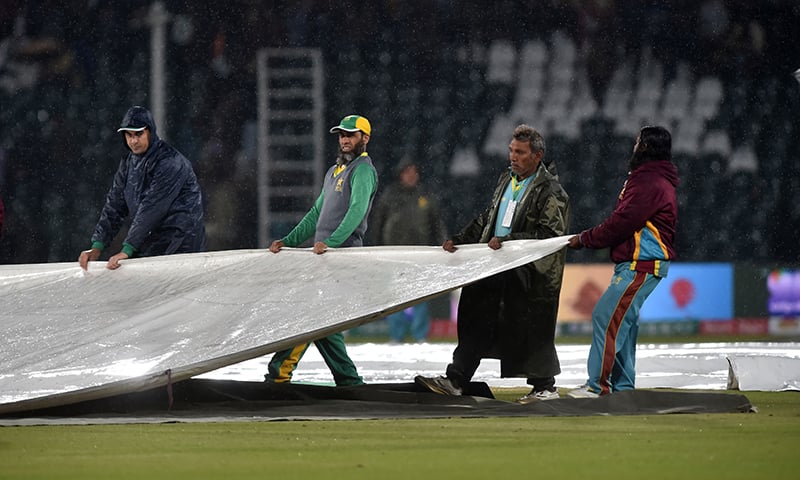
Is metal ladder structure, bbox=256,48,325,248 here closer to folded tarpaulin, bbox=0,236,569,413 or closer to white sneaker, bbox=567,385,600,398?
folded tarpaulin, bbox=0,236,569,413

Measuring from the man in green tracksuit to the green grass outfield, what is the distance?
129cm

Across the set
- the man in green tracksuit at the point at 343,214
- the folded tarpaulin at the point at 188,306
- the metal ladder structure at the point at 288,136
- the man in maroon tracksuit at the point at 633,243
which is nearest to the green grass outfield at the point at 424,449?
the folded tarpaulin at the point at 188,306

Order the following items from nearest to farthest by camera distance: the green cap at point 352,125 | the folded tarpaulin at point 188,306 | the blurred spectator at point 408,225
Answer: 1. the folded tarpaulin at point 188,306
2. the green cap at point 352,125
3. the blurred spectator at point 408,225

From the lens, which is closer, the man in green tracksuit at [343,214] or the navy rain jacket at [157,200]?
the navy rain jacket at [157,200]

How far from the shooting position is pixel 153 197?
20.9ft

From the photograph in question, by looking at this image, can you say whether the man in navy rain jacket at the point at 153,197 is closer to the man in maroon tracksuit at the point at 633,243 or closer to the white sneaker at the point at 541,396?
the white sneaker at the point at 541,396

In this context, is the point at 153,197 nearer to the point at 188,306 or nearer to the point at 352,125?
the point at 188,306

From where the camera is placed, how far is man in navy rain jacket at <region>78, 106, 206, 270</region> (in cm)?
636

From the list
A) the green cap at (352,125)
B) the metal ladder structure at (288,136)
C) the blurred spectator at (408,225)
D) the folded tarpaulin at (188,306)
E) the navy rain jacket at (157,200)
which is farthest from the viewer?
the metal ladder structure at (288,136)

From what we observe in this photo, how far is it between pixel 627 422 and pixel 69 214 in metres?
9.72

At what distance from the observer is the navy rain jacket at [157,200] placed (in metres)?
6.36

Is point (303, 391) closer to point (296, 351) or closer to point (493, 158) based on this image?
point (296, 351)

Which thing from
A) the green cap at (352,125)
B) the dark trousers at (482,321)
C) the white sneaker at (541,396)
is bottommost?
the white sneaker at (541,396)

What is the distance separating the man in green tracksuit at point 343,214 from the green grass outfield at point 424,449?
50.8 inches
